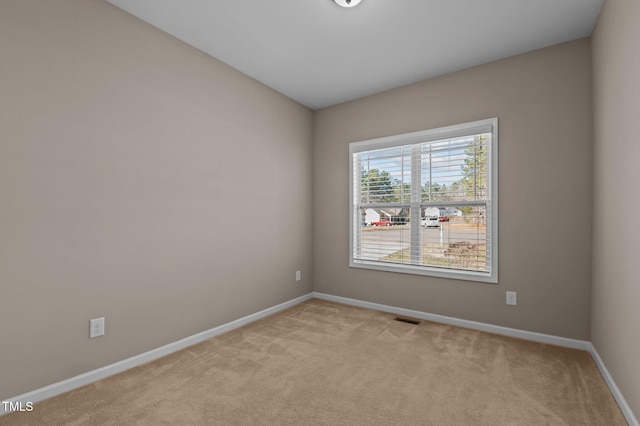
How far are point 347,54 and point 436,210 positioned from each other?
6.25 ft

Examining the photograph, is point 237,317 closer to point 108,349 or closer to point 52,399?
point 108,349

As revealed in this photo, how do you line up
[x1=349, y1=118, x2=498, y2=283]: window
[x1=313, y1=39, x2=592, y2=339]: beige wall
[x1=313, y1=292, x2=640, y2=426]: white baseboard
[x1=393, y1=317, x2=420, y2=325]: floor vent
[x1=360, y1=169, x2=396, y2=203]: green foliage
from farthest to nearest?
[x1=360, y1=169, x2=396, y2=203]: green foliage → [x1=393, y1=317, x2=420, y2=325]: floor vent → [x1=349, y1=118, x2=498, y2=283]: window → [x1=313, y1=39, x2=592, y2=339]: beige wall → [x1=313, y1=292, x2=640, y2=426]: white baseboard

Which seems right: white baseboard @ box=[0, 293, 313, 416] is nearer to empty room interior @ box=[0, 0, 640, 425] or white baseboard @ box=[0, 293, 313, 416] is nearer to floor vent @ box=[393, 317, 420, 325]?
empty room interior @ box=[0, 0, 640, 425]

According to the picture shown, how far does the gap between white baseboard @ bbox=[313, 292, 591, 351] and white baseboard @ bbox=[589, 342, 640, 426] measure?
19 cm

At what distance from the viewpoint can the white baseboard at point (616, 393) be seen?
168 cm

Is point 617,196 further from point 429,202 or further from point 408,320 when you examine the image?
point 408,320

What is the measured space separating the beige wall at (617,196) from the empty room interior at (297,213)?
0.03 metres

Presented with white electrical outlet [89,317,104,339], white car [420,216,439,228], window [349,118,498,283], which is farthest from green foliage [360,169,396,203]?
white electrical outlet [89,317,104,339]

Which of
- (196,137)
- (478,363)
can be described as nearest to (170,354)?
(196,137)

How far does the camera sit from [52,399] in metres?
1.92

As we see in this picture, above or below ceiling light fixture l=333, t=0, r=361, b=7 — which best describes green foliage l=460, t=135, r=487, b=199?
below

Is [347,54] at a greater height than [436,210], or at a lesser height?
greater

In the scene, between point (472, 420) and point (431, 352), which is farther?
point (431, 352)

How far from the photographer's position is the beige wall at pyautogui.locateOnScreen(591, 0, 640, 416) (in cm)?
167
